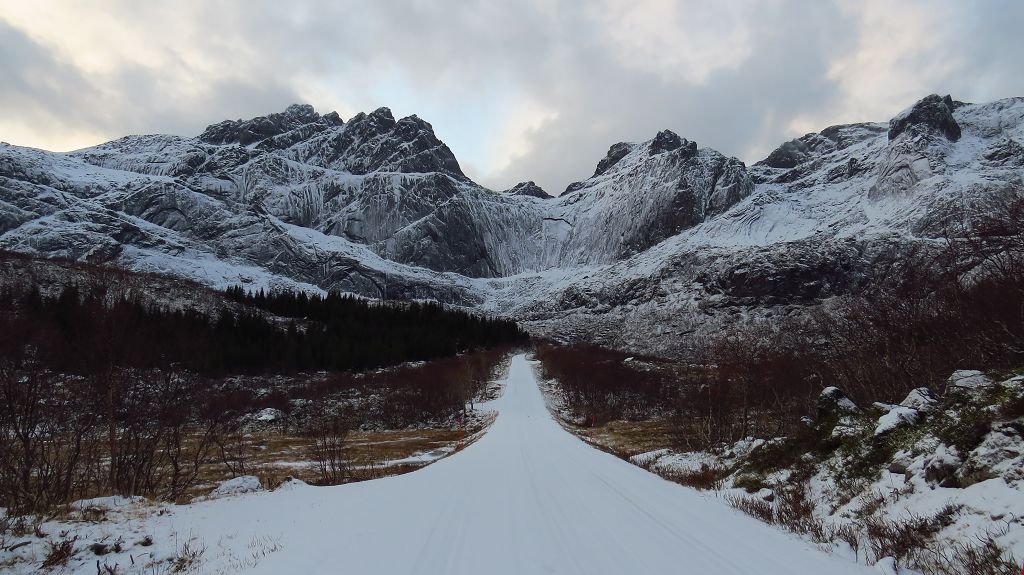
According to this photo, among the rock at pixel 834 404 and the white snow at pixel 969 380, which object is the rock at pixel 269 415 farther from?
the white snow at pixel 969 380

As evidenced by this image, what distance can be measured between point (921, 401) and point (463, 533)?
10688 mm

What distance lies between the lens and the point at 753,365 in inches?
1030

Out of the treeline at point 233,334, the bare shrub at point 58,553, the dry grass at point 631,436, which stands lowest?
the dry grass at point 631,436

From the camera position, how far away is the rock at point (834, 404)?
13.6 meters

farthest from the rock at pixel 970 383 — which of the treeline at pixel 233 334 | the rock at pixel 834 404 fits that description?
the treeline at pixel 233 334

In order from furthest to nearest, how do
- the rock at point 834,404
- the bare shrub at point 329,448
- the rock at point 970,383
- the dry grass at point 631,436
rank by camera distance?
the dry grass at point 631,436 < the bare shrub at point 329,448 < the rock at point 834,404 < the rock at point 970,383

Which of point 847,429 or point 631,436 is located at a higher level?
point 847,429

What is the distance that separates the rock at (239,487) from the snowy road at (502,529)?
1.93 m

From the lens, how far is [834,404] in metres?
14.2

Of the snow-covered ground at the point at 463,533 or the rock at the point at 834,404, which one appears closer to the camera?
the snow-covered ground at the point at 463,533

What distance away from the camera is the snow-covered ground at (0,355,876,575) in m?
8.62

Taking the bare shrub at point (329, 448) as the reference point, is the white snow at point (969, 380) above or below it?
above

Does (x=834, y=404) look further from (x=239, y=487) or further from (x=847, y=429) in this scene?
(x=239, y=487)

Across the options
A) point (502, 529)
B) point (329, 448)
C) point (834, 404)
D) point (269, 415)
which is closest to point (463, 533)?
point (502, 529)
